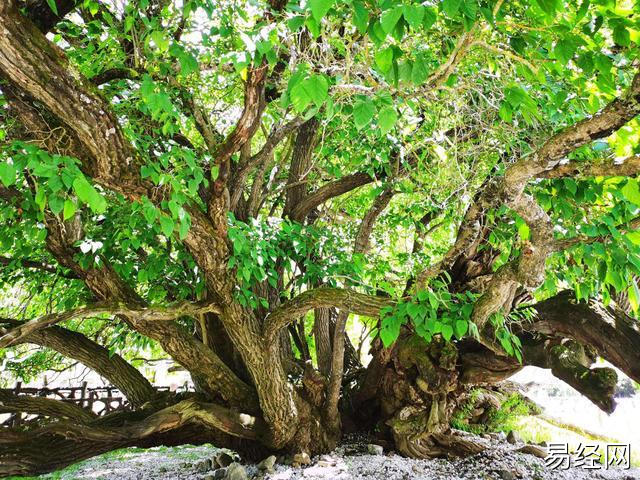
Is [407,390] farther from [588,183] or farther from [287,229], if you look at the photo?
[588,183]

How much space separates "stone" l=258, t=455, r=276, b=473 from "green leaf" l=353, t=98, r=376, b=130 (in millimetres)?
3527

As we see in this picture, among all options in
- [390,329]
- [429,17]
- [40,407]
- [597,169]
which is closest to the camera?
[429,17]

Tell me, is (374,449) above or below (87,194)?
below

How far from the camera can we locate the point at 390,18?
3.84 ft

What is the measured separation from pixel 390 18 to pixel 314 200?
11.3ft

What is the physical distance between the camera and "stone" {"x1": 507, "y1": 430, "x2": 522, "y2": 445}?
4.95 meters

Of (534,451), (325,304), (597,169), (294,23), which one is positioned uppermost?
(294,23)

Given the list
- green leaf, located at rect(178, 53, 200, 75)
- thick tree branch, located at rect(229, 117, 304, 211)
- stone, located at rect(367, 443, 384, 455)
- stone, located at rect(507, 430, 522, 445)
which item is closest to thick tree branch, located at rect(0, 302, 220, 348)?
thick tree branch, located at rect(229, 117, 304, 211)

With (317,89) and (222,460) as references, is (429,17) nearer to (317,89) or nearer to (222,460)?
(317,89)

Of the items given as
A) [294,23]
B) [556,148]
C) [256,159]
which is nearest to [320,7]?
[294,23]

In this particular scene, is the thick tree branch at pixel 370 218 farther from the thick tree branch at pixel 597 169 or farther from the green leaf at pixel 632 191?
the green leaf at pixel 632 191

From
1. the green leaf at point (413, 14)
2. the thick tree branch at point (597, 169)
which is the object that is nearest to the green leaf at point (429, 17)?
the green leaf at point (413, 14)

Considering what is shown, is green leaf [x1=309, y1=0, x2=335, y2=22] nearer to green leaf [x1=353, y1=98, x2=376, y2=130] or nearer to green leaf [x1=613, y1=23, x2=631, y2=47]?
green leaf [x1=353, y1=98, x2=376, y2=130]

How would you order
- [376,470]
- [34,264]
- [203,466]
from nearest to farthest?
[34,264]
[376,470]
[203,466]
